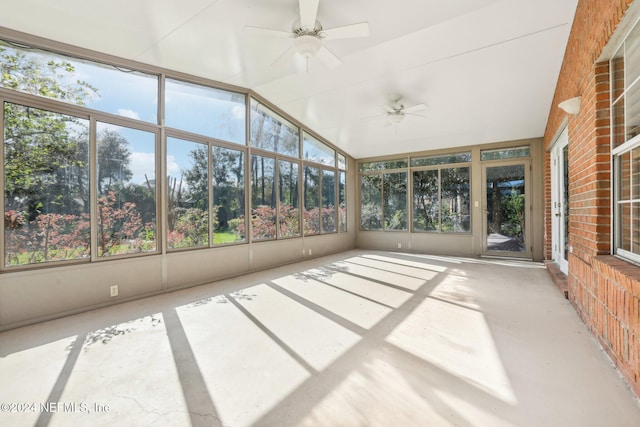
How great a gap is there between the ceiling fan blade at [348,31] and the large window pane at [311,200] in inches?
158

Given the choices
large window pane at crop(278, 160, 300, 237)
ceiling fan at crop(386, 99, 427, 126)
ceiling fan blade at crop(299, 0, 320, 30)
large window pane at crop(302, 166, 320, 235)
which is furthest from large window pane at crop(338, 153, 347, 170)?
ceiling fan blade at crop(299, 0, 320, 30)

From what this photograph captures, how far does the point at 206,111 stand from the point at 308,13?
9.28 feet

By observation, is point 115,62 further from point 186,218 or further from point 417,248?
point 417,248

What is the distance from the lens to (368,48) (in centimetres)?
373

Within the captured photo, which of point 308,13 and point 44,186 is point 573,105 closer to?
point 308,13

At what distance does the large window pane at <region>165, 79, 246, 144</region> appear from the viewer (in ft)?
14.5

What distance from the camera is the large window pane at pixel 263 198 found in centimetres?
556

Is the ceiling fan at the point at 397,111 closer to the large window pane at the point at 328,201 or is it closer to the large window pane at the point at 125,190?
the large window pane at the point at 328,201

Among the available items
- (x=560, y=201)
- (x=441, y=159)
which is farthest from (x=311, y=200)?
(x=560, y=201)

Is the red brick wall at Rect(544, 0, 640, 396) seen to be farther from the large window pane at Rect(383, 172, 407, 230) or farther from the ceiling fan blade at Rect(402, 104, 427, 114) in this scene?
the large window pane at Rect(383, 172, 407, 230)

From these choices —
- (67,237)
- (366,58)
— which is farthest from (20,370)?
(366,58)

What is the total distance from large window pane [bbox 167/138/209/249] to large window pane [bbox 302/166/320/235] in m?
2.58

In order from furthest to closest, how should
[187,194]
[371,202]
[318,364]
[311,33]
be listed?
[371,202], [187,194], [311,33], [318,364]

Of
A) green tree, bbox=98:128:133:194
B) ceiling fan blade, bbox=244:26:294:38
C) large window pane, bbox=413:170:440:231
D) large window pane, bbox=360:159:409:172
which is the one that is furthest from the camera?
large window pane, bbox=360:159:409:172
